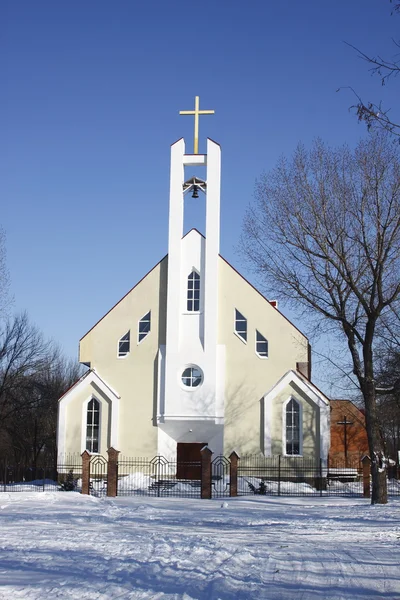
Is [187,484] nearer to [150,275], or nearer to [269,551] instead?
[150,275]

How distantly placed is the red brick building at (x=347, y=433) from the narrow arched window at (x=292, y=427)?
9.73 m

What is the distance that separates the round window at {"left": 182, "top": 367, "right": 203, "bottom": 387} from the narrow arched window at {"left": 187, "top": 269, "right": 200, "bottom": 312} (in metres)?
2.79

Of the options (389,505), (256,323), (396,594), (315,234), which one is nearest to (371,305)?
(315,234)

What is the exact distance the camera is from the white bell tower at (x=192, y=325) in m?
32.8

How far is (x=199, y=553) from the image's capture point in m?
11.8

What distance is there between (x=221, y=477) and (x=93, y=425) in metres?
6.38

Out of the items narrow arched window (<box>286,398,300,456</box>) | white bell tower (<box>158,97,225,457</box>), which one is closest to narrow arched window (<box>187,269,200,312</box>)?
white bell tower (<box>158,97,225,457</box>)

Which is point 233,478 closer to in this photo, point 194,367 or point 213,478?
point 213,478

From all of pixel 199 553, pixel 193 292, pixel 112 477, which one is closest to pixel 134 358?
pixel 193 292

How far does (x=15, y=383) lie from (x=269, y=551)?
117 feet

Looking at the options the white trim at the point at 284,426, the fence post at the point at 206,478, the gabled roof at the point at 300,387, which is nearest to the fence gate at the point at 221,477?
the fence post at the point at 206,478

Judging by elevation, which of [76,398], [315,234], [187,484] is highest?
[315,234]

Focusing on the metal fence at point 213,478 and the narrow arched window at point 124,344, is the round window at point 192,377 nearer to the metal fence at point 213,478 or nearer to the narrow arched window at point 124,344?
the narrow arched window at point 124,344

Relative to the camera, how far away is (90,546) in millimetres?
12836
